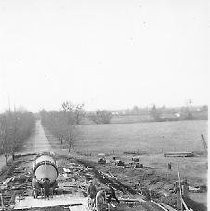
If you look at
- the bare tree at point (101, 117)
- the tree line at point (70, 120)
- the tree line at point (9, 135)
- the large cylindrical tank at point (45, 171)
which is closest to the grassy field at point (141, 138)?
the bare tree at point (101, 117)

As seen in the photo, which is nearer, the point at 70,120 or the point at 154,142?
the point at 70,120

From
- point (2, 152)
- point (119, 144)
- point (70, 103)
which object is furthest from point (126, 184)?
point (2, 152)

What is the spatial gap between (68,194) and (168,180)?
411cm

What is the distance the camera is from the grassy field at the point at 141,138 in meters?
16.2

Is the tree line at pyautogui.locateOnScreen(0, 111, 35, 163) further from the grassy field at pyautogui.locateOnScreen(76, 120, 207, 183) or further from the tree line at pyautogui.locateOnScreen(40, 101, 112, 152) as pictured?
the grassy field at pyautogui.locateOnScreen(76, 120, 207, 183)

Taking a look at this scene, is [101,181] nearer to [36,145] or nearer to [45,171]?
[45,171]

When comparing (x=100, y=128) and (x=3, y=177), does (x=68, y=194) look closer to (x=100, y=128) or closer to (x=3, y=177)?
(x=3, y=177)

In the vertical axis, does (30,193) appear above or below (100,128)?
below

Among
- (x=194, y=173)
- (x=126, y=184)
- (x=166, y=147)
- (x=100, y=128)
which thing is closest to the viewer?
(x=126, y=184)

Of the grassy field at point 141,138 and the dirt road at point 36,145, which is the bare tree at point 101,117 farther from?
the dirt road at point 36,145

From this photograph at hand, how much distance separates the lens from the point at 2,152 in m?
18.2

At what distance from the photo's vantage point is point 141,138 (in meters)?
Result: 19.7

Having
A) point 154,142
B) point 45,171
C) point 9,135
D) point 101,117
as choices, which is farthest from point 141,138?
point 45,171

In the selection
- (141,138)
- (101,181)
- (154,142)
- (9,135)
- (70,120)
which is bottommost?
(101,181)
